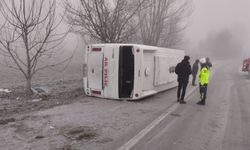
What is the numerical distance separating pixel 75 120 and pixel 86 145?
172 centimetres

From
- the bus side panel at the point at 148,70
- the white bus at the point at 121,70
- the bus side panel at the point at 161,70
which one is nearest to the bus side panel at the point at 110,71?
the white bus at the point at 121,70

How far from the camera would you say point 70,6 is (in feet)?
41.0

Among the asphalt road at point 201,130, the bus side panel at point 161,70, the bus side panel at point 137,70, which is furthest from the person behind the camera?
the bus side panel at point 161,70

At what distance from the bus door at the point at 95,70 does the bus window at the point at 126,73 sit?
793mm

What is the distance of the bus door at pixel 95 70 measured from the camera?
359 inches

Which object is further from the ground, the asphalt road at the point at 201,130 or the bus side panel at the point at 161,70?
the bus side panel at the point at 161,70

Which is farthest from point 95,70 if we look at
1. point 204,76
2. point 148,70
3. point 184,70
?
point 204,76

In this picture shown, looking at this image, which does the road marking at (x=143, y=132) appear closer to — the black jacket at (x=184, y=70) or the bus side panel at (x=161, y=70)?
the black jacket at (x=184, y=70)

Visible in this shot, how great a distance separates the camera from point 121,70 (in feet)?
29.4

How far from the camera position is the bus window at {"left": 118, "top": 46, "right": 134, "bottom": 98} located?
8.96m

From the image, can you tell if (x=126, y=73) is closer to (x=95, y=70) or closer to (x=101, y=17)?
(x=95, y=70)

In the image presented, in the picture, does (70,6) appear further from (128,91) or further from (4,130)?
(4,130)

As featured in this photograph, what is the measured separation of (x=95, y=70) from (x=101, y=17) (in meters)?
4.48

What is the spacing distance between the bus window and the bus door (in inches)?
31.2
